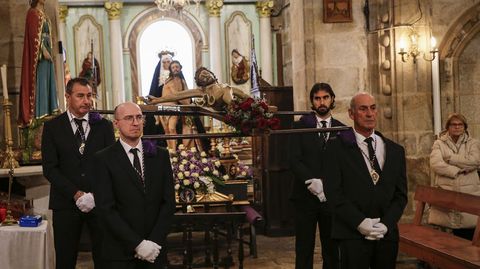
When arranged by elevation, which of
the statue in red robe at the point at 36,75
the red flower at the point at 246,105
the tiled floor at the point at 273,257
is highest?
the statue in red robe at the point at 36,75

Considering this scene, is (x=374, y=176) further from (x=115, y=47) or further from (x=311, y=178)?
(x=115, y=47)

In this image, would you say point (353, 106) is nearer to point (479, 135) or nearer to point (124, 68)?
point (479, 135)

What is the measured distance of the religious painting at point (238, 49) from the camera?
603 inches

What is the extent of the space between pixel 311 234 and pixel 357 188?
35.9 inches

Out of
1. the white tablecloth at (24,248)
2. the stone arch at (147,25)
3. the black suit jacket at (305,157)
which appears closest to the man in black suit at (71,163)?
the white tablecloth at (24,248)

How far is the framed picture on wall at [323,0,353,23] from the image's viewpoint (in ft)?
26.2

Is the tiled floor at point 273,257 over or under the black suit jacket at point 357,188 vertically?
under

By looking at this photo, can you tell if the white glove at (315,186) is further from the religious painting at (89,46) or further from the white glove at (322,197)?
the religious painting at (89,46)

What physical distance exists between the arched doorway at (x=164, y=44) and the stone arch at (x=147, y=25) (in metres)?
0.25

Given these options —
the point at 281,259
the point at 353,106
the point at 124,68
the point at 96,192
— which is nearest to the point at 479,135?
the point at 281,259

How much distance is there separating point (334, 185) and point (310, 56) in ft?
14.0

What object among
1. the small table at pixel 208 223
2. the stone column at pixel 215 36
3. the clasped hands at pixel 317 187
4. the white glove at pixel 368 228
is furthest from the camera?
the stone column at pixel 215 36

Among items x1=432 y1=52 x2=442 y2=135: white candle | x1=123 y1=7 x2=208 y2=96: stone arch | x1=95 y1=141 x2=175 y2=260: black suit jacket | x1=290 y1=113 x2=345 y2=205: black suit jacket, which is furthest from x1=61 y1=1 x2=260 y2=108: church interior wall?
x1=95 y1=141 x2=175 y2=260: black suit jacket

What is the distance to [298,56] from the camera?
8.20 m
